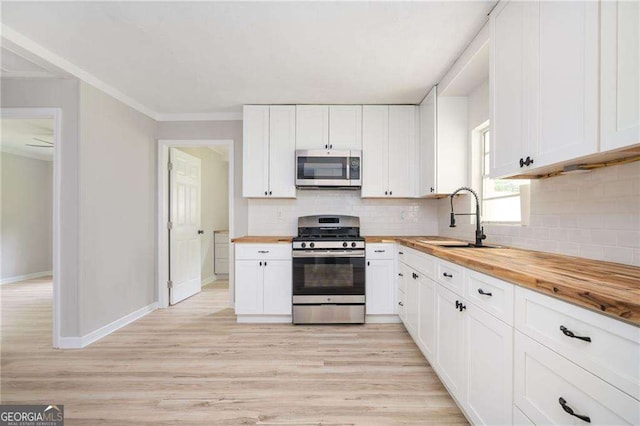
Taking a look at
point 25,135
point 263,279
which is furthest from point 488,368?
point 25,135

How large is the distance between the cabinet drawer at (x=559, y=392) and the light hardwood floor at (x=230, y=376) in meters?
0.80

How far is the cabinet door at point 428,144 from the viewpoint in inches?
121

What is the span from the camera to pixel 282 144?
3535mm

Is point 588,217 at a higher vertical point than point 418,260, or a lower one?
higher

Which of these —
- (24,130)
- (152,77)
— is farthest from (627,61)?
(24,130)

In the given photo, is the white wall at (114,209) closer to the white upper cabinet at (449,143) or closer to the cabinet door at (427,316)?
the cabinet door at (427,316)

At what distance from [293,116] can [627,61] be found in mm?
2923

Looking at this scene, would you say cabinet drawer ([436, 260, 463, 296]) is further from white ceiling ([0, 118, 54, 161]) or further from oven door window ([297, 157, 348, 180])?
white ceiling ([0, 118, 54, 161])

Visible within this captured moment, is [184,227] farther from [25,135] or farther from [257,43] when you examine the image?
[25,135]

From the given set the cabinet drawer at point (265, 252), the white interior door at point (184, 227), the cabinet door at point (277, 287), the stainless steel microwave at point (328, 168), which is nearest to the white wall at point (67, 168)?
the white interior door at point (184, 227)

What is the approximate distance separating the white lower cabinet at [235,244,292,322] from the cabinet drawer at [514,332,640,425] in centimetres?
238

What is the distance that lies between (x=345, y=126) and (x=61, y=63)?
106 inches

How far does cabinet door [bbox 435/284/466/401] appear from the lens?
5.45 ft

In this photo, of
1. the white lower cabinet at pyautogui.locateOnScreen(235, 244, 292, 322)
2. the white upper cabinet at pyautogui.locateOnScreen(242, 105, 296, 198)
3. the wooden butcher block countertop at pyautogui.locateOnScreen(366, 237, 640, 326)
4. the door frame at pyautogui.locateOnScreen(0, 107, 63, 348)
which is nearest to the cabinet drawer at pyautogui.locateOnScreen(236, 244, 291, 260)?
the white lower cabinet at pyautogui.locateOnScreen(235, 244, 292, 322)
